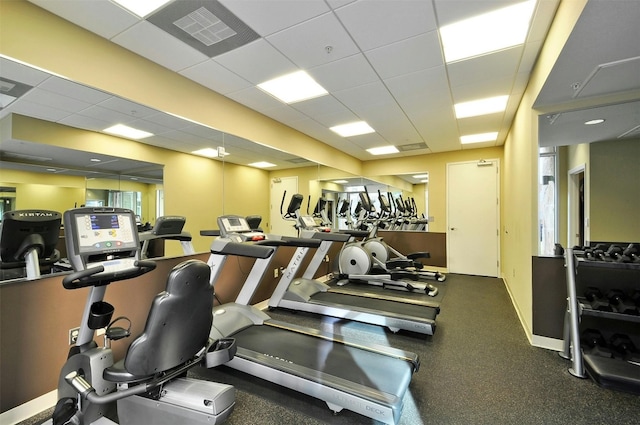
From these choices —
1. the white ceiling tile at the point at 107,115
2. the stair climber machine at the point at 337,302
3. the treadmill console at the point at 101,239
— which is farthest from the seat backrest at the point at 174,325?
the white ceiling tile at the point at 107,115

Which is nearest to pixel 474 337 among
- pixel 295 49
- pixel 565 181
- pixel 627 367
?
pixel 627 367

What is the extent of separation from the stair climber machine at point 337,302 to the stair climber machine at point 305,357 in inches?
31.1

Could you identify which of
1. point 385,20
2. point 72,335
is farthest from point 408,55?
point 72,335

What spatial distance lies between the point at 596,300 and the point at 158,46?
454cm

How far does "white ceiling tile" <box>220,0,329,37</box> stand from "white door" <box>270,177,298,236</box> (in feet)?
8.43

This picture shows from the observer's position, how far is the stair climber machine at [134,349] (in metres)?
1.53

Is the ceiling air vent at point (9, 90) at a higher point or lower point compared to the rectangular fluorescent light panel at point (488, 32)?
lower

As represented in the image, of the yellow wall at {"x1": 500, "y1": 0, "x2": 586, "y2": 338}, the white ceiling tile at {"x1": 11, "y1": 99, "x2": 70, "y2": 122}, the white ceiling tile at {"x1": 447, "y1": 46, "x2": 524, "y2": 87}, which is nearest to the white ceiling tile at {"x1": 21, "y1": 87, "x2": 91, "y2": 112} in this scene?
the white ceiling tile at {"x1": 11, "y1": 99, "x2": 70, "y2": 122}

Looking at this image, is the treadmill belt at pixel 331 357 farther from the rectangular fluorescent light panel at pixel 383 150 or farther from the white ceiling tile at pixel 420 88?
the rectangular fluorescent light panel at pixel 383 150

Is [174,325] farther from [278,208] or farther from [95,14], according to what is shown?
[278,208]

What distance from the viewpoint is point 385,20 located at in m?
2.26

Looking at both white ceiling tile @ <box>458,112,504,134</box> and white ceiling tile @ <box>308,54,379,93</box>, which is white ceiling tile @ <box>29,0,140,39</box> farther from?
white ceiling tile @ <box>458,112,504,134</box>

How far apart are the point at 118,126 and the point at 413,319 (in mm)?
3603

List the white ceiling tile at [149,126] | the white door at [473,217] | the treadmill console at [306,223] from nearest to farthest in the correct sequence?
the white ceiling tile at [149,126], the treadmill console at [306,223], the white door at [473,217]
